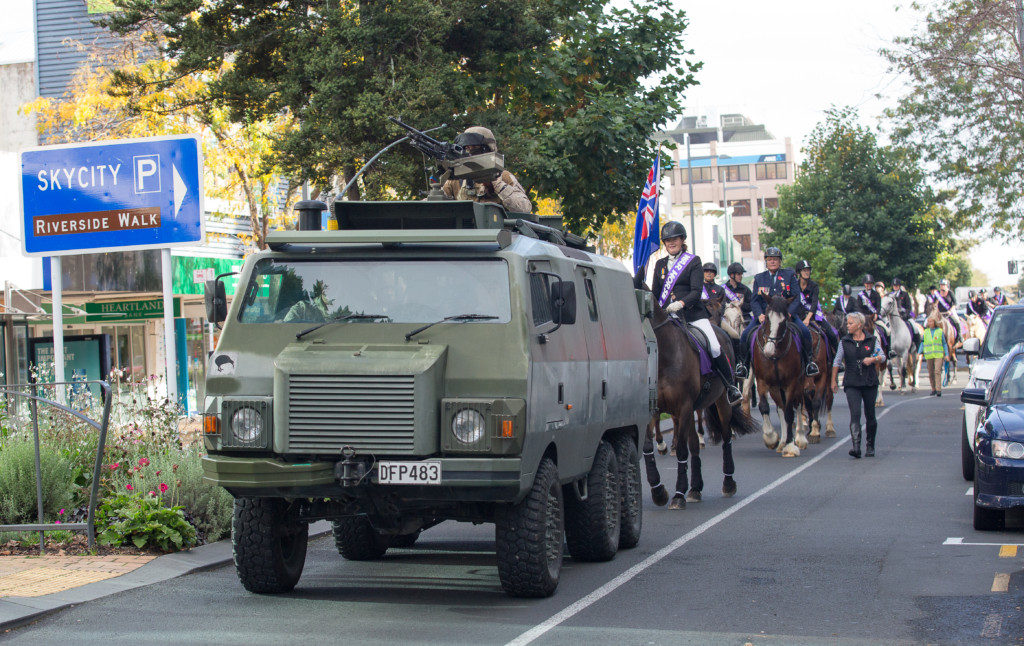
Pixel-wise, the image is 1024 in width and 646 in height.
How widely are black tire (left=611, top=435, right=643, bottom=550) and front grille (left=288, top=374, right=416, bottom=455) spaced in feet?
10.5

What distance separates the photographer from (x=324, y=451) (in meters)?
7.83

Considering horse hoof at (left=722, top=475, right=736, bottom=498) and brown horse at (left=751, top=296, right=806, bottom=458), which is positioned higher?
brown horse at (left=751, top=296, right=806, bottom=458)

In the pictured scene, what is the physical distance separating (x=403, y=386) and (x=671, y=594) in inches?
94.4

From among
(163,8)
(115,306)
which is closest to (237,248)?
(115,306)

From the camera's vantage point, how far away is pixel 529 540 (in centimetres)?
811

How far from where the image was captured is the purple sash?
14.0 meters

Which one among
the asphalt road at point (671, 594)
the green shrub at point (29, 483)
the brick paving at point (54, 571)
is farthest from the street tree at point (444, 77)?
the brick paving at point (54, 571)

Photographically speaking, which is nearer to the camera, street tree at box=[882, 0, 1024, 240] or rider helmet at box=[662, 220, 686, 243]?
rider helmet at box=[662, 220, 686, 243]

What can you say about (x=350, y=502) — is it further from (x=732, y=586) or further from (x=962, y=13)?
(x=962, y=13)

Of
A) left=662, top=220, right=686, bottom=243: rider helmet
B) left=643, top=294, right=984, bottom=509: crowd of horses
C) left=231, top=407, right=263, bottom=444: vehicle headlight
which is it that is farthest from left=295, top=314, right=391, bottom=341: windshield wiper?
left=662, top=220, right=686, bottom=243: rider helmet

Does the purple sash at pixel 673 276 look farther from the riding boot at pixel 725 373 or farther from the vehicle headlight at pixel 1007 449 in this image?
the vehicle headlight at pixel 1007 449

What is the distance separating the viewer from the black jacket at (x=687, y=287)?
1402 cm

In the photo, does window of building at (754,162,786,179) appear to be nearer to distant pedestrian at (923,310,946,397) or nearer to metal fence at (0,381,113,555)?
distant pedestrian at (923,310,946,397)

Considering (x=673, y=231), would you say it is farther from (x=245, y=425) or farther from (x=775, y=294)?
(x=245, y=425)
